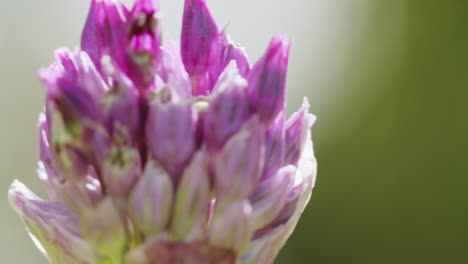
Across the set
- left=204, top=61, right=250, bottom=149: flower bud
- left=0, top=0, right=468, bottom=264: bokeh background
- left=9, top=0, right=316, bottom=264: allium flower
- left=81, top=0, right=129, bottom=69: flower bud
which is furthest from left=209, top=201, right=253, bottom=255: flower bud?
left=0, top=0, right=468, bottom=264: bokeh background

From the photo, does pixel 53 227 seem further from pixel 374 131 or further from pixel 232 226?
pixel 374 131

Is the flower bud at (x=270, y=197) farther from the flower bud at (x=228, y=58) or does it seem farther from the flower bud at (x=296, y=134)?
the flower bud at (x=228, y=58)

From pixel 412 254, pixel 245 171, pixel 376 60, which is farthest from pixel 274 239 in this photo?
pixel 376 60

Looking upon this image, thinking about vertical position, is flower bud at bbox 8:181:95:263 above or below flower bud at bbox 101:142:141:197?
below

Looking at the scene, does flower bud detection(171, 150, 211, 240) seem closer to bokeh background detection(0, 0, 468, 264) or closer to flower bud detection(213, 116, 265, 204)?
flower bud detection(213, 116, 265, 204)

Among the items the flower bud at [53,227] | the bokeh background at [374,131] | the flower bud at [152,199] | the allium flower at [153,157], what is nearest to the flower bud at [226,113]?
the allium flower at [153,157]

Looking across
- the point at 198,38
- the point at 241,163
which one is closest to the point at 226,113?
the point at 241,163

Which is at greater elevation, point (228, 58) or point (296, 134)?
point (228, 58)

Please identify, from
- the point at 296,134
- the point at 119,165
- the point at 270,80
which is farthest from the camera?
the point at 296,134
